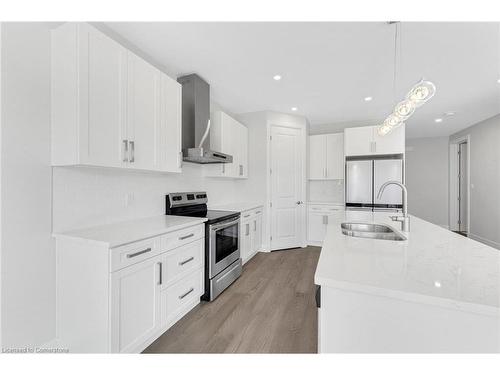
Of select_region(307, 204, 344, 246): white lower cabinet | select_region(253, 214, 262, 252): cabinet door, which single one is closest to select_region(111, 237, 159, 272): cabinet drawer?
select_region(253, 214, 262, 252): cabinet door

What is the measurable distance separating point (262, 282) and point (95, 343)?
1.77m

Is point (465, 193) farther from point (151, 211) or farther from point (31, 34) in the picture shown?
point (31, 34)

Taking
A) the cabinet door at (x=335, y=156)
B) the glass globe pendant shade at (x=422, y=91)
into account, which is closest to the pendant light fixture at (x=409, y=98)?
the glass globe pendant shade at (x=422, y=91)

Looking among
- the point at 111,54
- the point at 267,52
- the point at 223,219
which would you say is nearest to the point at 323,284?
the point at 223,219

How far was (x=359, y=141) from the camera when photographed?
13.1 ft

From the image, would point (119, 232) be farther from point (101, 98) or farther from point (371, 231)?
point (371, 231)

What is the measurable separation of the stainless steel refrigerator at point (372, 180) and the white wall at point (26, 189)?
408 centimetres

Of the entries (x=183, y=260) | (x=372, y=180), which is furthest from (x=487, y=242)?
(x=183, y=260)

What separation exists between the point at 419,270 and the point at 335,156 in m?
3.79

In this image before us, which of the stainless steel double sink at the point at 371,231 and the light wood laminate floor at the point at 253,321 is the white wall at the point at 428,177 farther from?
the stainless steel double sink at the point at 371,231

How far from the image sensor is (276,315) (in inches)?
79.1

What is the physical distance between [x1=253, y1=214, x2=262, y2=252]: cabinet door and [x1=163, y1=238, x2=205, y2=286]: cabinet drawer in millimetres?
1529

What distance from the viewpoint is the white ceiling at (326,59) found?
184cm

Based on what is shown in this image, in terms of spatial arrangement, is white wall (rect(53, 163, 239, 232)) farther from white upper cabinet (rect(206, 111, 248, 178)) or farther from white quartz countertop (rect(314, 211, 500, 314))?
white quartz countertop (rect(314, 211, 500, 314))
